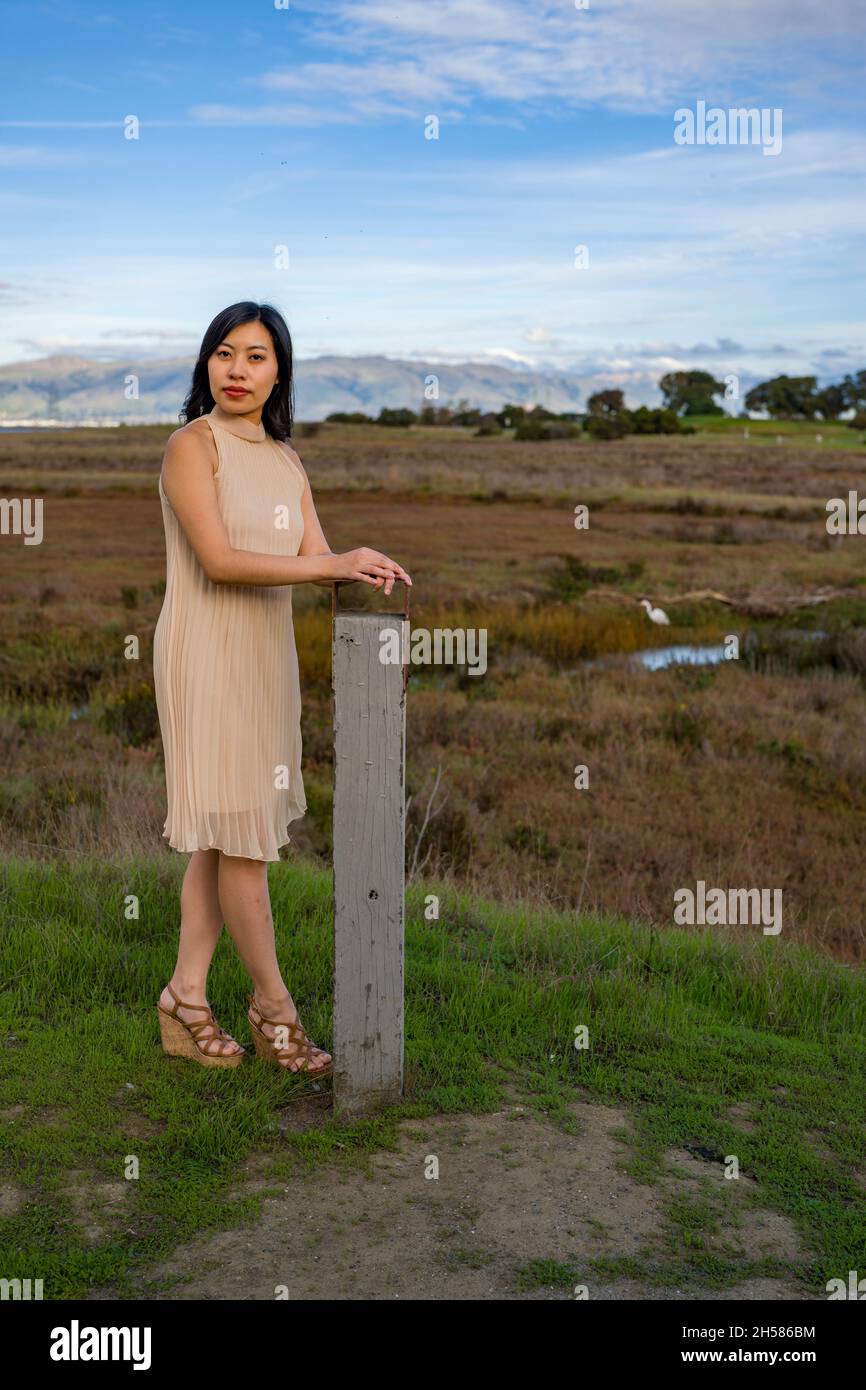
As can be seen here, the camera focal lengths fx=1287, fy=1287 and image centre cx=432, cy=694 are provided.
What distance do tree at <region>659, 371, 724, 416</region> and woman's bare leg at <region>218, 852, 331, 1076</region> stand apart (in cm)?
13335

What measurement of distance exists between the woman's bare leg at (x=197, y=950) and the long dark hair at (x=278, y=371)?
150 cm

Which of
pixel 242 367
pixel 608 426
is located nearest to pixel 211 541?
pixel 242 367

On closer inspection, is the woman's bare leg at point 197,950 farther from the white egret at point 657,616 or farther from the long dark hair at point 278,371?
the white egret at point 657,616

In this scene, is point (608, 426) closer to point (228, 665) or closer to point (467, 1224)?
point (228, 665)

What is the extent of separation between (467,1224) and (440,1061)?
101 centimetres

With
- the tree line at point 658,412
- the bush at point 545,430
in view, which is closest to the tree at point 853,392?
the tree line at point 658,412

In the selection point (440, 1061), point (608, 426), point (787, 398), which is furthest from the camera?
point (787, 398)

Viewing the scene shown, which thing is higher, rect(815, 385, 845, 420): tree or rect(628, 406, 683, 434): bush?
rect(815, 385, 845, 420): tree

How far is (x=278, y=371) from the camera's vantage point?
14.0 ft

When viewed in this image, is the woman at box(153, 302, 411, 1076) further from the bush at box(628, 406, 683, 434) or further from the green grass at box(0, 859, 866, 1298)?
the bush at box(628, 406, 683, 434)

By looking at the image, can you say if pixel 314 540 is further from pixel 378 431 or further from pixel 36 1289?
pixel 378 431

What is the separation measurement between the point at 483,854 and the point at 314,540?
5541 mm

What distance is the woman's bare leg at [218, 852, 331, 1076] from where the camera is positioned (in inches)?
170

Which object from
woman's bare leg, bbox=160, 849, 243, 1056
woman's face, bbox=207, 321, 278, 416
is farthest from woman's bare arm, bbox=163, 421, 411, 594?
woman's bare leg, bbox=160, 849, 243, 1056
